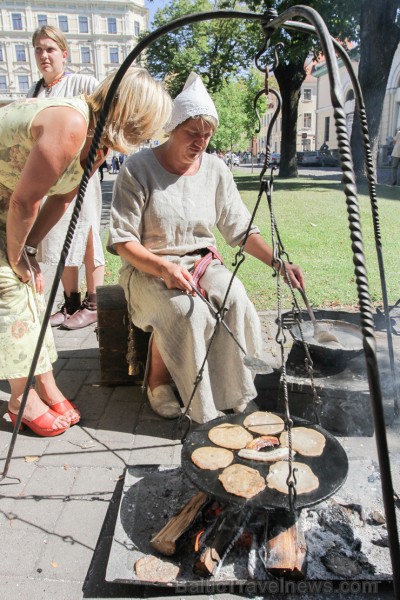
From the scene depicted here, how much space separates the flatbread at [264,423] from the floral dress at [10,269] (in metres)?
1.08

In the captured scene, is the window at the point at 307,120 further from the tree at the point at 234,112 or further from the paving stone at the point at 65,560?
the paving stone at the point at 65,560

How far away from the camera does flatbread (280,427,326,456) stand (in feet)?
5.80

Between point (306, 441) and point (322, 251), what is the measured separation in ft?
16.0

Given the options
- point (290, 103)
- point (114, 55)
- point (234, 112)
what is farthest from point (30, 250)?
point (114, 55)

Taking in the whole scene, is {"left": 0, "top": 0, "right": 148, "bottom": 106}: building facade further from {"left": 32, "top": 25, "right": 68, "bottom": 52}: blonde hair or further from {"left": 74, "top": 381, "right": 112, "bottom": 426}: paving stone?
{"left": 74, "top": 381, "right": 112, "bottom": 426}: paving stone

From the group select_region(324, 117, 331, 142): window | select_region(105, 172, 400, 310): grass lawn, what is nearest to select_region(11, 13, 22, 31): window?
select_region(324, 117, 331, 142): window

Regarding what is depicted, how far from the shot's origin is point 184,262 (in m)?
2.56

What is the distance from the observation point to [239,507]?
1.50 m

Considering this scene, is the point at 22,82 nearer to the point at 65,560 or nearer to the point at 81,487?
the point at 81,487

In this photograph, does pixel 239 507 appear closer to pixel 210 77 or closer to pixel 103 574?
pixel 103 574

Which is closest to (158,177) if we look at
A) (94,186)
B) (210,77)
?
(94,186)

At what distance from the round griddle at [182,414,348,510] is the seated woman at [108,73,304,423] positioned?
1.87 feet

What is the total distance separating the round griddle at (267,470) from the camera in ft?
4.96

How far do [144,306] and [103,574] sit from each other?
1.25 m
